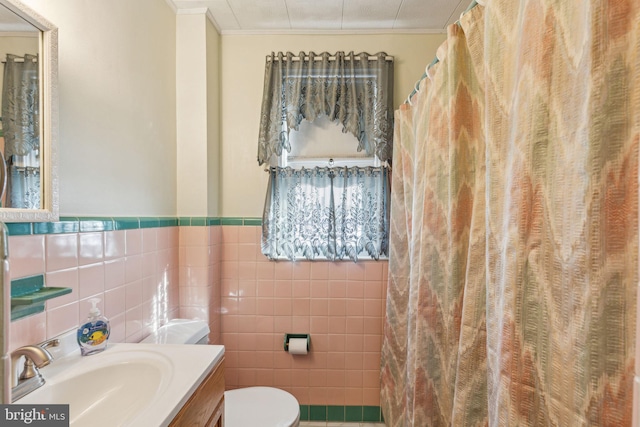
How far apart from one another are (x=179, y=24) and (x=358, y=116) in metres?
1.13

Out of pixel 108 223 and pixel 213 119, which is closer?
pixel 108 223

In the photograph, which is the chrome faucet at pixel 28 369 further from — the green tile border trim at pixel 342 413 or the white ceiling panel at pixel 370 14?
the white ceiling panel at pixel 370 14

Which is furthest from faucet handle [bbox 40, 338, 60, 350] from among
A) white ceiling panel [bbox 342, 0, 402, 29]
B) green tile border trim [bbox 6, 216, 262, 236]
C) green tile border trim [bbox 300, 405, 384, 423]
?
white ceiling panel [bbox 342, 0, 402, 29]

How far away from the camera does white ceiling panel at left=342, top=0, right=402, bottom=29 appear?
177 centimetres

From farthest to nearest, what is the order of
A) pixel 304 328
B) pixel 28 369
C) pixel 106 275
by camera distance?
pixel 304 328
pixel 106 275
pixel 28 369

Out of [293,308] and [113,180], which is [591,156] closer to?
[113,180]

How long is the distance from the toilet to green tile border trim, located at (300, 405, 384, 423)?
505mm

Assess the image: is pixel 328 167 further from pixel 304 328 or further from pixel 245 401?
pixel 245 401

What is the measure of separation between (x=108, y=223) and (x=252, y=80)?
124cm

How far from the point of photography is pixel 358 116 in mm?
1965

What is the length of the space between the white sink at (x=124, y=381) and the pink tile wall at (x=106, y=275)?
13 centimetres

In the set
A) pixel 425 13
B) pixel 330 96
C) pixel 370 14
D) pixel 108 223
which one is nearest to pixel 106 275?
pixel 108 223

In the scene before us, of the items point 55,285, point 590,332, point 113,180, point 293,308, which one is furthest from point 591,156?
point 293,308

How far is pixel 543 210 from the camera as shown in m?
0.65
